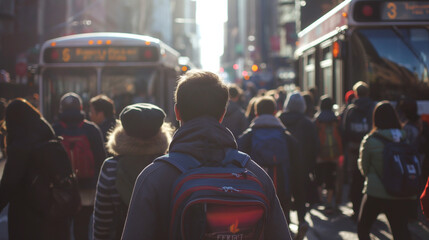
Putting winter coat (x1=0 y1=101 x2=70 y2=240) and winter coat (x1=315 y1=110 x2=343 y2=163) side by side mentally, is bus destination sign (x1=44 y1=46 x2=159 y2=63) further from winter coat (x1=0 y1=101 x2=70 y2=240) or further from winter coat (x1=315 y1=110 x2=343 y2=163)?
winter coat (x1=0 y1=101 x2=70 y2=240)

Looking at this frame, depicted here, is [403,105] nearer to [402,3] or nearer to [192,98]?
[402,3]

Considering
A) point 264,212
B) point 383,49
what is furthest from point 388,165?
point 383,49

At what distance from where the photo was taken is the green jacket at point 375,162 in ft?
19.1

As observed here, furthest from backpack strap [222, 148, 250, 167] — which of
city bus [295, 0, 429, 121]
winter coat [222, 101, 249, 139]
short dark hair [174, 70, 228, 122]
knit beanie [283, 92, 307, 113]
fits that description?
city bus [295, 0, 429, 121]

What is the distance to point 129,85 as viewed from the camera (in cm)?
1245

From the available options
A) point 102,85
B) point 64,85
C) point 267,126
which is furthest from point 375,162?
point 64,85

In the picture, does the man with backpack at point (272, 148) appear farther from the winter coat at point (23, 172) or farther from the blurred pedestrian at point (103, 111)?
the winter coat at point (23, 172)

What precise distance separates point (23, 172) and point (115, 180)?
1015mm

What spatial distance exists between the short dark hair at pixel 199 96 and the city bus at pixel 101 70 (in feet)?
31.5

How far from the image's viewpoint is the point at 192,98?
269cm

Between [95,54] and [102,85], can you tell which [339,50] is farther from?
[95,54]

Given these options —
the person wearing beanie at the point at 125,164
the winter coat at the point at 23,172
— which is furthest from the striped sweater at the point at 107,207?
the winter coat at the point at 23,172

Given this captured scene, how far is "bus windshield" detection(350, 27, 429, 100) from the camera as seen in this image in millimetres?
9992

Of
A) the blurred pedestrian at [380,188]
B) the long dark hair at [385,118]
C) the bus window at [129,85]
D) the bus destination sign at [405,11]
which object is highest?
the bus destination sign at [405,11]
